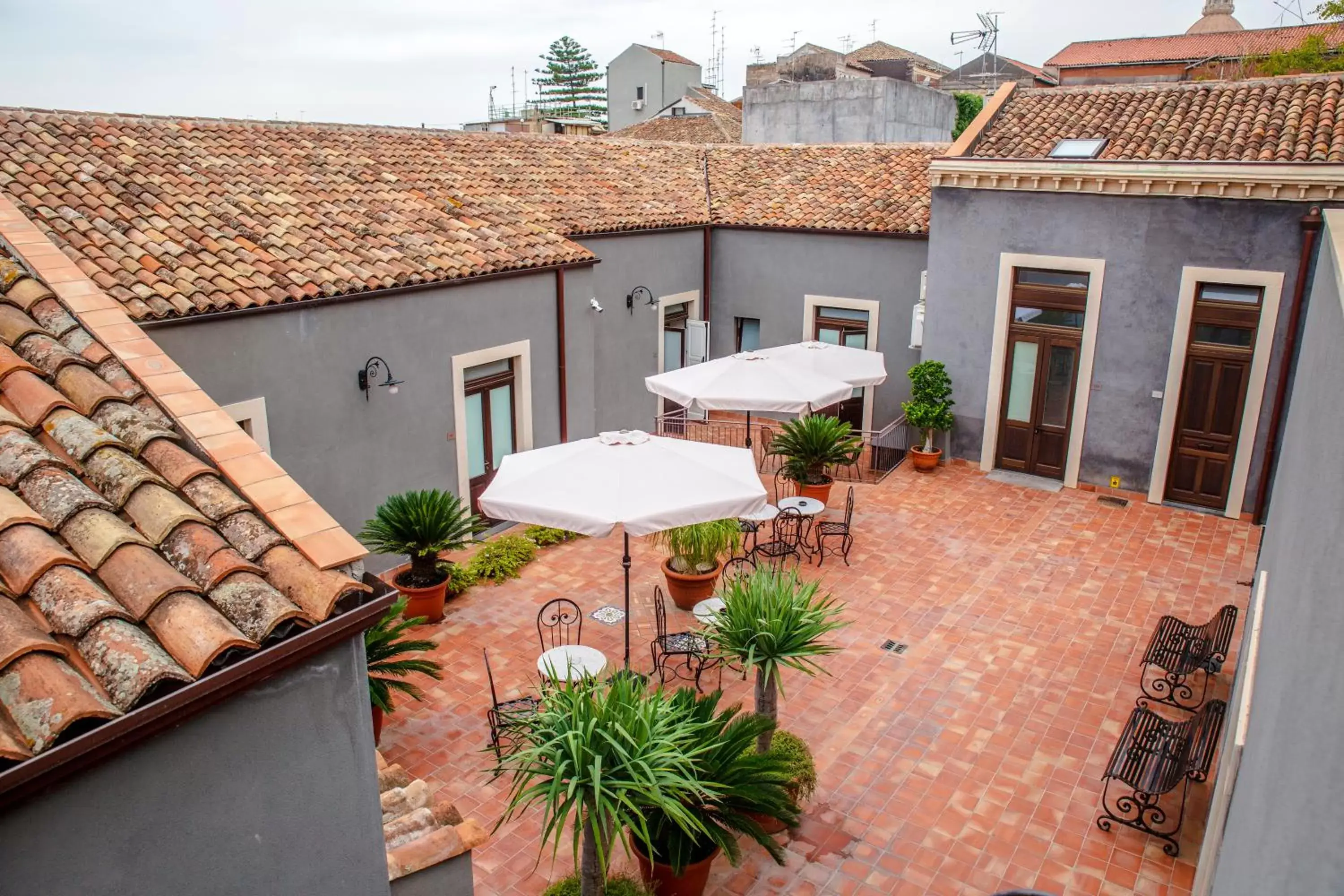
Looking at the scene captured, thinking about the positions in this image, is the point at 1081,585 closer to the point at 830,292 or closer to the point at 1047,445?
the point at 1047,445

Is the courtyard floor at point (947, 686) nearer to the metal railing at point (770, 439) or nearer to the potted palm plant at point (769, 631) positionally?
Result: the potted palm plant at point (769, 631)

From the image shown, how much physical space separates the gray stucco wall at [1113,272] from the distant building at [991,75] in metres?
25.2

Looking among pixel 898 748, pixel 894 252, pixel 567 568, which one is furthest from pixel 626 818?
pixel 894 252

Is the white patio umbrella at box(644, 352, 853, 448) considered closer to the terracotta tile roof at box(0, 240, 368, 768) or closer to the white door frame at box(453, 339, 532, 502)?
the white door frame at box(453, 339, 532, 502)

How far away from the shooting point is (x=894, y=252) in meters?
16.9

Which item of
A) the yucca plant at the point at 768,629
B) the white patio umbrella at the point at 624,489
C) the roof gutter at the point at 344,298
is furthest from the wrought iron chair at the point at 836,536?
the roof gutter at the point at 344,298

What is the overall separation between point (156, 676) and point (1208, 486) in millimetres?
14390

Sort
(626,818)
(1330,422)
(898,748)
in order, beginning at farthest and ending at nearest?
(898,748) < (626,818) < (1330,422)

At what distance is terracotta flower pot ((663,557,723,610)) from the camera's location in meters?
10.6

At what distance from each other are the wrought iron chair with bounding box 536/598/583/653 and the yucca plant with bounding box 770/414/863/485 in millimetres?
4459

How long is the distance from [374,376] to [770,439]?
7668 mm

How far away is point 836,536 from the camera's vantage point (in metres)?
12.6

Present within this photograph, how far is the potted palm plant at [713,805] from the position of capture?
231 inches

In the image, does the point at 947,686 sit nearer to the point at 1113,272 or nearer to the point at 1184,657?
the point at 1184,657
